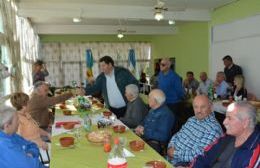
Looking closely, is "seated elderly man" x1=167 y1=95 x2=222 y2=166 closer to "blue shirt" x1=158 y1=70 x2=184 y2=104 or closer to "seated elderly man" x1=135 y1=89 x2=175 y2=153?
"seated elderly man" x1=135 y1=89 x2=175 y2=153

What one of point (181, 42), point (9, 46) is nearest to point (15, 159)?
point (9, 46)

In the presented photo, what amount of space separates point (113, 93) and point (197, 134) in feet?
7.37

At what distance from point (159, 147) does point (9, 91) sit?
345 cm

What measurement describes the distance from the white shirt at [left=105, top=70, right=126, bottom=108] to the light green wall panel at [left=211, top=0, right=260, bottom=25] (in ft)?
12.8

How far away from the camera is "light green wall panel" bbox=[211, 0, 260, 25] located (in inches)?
265

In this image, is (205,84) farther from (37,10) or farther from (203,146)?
(203,146)

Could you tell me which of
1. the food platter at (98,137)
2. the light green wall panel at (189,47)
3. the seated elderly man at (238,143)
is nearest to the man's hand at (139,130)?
the food platter at (98,137)

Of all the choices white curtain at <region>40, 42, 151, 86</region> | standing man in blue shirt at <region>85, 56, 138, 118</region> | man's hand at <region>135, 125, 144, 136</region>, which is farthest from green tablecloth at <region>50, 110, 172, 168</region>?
white curtain at <region>40, 42, 151, 86</region>

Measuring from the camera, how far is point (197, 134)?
2.58 metres

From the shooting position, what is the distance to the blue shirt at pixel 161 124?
9.93ft

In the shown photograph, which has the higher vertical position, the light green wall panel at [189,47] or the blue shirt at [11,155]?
the light green wall panel at [189,47]

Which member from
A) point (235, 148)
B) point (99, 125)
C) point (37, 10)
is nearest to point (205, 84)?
point (37, 10)

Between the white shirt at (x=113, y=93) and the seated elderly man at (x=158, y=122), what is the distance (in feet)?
4.65

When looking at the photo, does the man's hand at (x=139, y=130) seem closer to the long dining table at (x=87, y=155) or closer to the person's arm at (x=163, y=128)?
the person's arm at (x=163, y=128)
